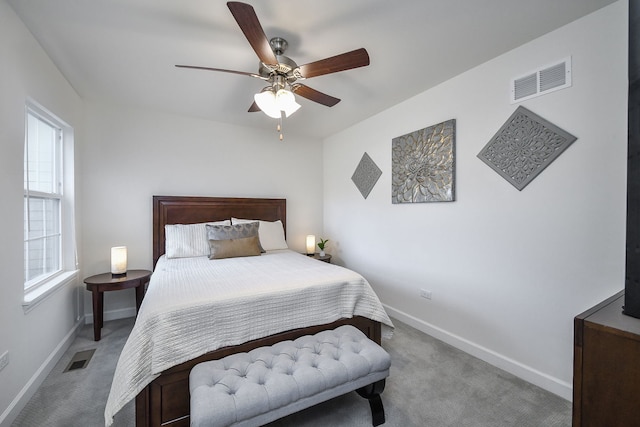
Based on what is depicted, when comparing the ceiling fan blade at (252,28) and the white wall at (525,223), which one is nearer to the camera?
the ceiling fan blade at (252,28)

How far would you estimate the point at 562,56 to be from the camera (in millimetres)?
1846

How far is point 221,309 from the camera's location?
1658mm

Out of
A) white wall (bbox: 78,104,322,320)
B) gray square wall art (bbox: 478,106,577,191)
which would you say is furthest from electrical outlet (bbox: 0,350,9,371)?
gray square wall art (bbox: 478,106,577,191)

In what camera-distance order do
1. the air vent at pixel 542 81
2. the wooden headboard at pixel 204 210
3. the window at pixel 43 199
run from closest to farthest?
the air vent at pixel 542 81, the window at pixel 43 199, the wooden headboard at pixel 204 210

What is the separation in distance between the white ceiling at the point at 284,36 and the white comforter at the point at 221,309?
70.2 inches

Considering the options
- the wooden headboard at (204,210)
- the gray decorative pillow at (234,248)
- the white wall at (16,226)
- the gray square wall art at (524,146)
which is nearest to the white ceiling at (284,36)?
the white wall at (16,226)

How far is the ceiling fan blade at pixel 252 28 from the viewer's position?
133 centimetres

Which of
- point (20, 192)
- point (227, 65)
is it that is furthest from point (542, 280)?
point (20, 192)

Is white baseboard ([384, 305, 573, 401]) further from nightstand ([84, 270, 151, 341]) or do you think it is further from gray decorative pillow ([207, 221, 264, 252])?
nightstand ([84, 270, 151, 341])

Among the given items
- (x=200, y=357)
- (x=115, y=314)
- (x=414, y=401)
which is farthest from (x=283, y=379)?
(x=115, y=314)

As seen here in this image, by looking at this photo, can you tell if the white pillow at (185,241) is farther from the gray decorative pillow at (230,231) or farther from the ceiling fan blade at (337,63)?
the ceiling fan blade at (337,63)

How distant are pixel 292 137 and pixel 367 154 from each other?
1368mm

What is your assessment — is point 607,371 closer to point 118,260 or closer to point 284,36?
point 284,36

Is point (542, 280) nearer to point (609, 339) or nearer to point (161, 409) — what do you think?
point (609, 339)
